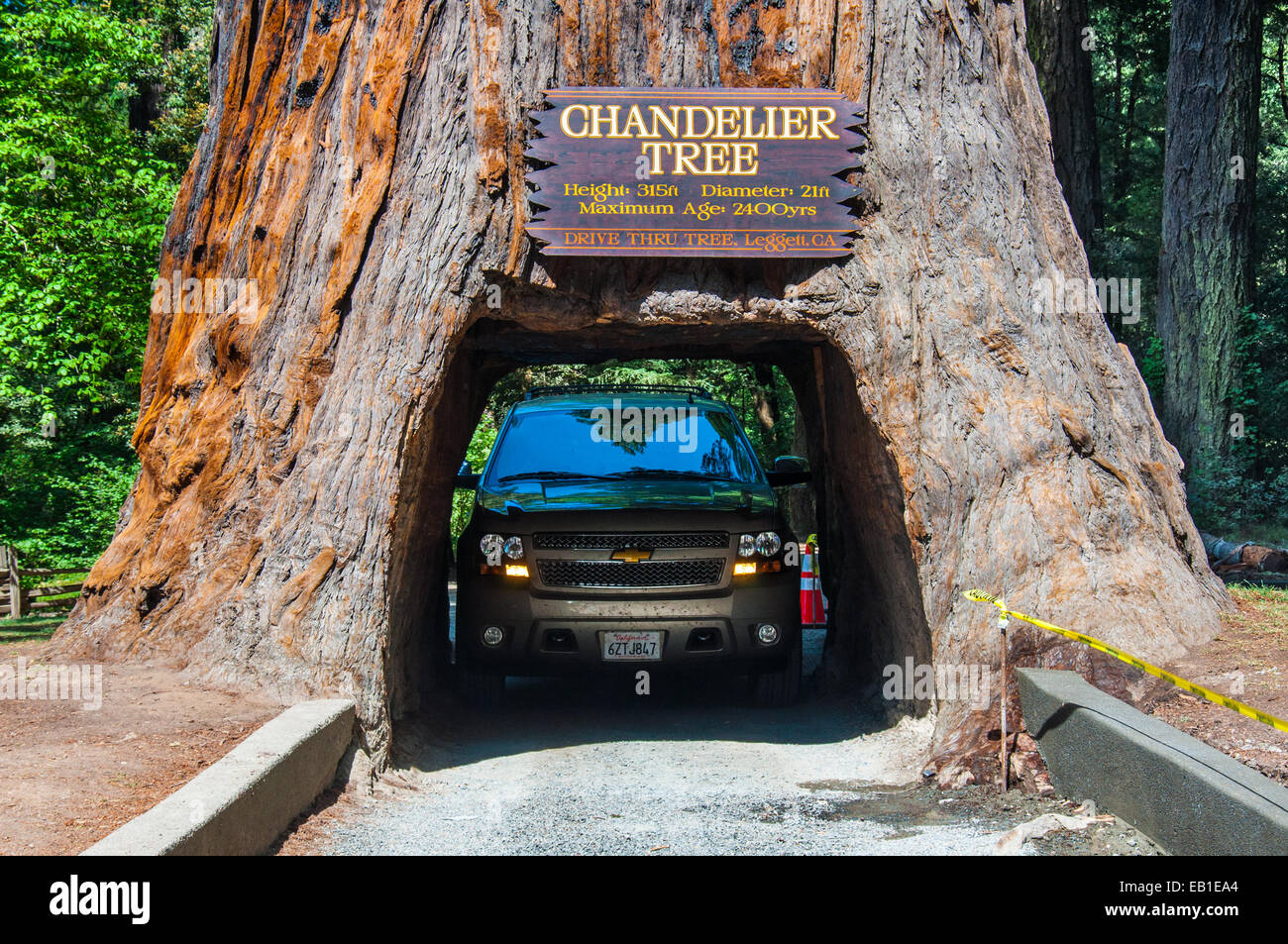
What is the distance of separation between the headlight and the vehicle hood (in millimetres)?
209

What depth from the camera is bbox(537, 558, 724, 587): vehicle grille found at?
7.59m

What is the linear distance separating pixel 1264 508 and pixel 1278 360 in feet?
26.7

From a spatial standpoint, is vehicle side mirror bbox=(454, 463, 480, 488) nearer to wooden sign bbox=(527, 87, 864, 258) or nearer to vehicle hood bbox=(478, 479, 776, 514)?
vehicle hood bbox=(478, 479, 776, 514)

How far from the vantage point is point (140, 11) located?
70.2ft

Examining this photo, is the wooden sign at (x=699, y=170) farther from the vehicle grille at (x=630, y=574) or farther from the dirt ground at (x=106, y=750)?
the dirt ground at (x=106, y=750)

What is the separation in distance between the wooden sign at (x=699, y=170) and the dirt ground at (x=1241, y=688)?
3123 mm

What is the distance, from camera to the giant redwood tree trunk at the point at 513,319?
6.49 m

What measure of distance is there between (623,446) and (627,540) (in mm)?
1369

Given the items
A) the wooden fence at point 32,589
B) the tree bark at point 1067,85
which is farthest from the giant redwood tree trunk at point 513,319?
the wooden fence at point 32,589

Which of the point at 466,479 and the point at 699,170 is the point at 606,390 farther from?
the point at 699,170

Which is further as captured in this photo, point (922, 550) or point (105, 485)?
point (105, 485)

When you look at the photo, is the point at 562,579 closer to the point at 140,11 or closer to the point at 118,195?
the point at 118,195

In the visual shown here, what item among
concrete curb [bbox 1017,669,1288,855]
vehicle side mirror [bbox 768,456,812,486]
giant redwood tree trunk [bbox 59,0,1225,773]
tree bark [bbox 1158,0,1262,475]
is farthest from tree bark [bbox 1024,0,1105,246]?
concrete curb [bbox 1017,669,1288,855]
